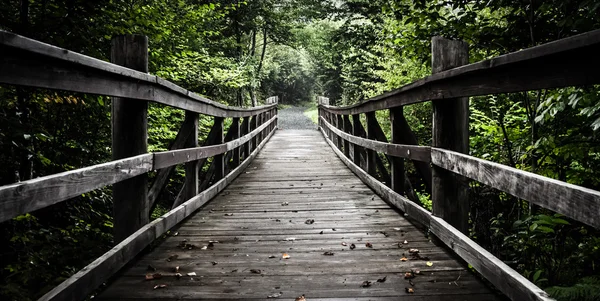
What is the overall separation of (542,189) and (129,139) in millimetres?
2553

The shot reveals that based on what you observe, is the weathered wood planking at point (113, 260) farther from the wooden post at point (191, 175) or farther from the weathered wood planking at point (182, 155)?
the weathered wood planking at point (182, 155)

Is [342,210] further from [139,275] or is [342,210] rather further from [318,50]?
[318,50]

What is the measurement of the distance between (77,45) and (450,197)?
3675mm

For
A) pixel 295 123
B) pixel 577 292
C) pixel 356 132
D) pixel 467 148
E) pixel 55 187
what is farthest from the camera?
pixel 295 123

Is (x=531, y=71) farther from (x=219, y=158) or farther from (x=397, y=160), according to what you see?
(x=219, y=158)

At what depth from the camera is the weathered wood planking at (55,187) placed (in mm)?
1405

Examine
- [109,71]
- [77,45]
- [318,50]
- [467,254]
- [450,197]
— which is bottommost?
[467,254]

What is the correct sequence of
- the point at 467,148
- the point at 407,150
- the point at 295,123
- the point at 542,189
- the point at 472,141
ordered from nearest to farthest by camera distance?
the point at 542,189
the point at 467,148
the point at 407,150
the point at 472,141
the point at 295,123

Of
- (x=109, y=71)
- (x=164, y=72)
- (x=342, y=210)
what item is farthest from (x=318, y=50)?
(x=109, y=71)

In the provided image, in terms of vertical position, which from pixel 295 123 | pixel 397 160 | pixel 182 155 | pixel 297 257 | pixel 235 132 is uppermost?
pixel 295 123

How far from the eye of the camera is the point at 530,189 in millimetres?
1656

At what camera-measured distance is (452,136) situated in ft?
9.39

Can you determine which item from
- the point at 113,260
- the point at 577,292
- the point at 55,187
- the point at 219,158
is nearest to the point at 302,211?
the point at 219,158

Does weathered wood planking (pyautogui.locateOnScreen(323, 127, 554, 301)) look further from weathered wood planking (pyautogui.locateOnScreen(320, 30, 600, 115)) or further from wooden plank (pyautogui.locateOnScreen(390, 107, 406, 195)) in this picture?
weathered wood planking (pyautogui.locateOnScreen(320, 30, 600, 115))
